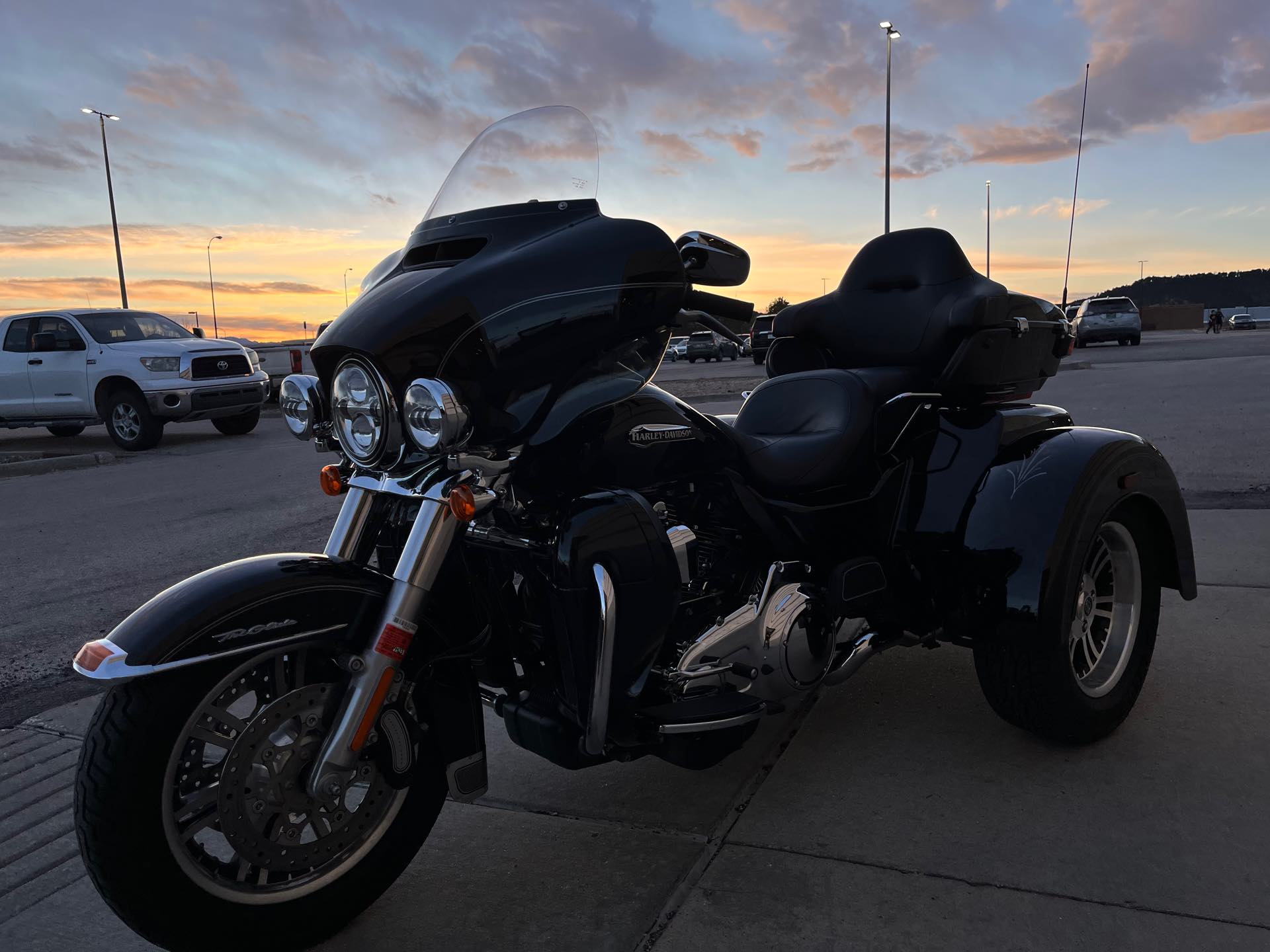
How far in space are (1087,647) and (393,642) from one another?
233 centimetres

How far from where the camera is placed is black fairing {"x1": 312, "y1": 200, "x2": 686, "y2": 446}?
2154 mm

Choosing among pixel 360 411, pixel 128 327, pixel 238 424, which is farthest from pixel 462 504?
pixel 128 327

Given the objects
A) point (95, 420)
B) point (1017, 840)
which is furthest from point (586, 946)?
point (95, 420)

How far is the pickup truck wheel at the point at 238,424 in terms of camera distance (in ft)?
47.1

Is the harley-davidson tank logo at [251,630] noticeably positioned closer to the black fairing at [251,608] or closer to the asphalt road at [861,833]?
the black fairing at [251,608]

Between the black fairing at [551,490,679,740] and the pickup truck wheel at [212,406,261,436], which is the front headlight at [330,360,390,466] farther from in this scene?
the pickup truck wheel at [212,406,261,436]

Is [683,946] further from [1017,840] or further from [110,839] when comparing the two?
[110,839]

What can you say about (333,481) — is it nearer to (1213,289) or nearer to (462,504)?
(462,504)

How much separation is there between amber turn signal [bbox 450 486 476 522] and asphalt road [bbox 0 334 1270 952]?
3.32ft

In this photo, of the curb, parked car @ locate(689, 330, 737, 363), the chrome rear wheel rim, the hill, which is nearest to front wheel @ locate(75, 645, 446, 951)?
the chrome rear wheel rim

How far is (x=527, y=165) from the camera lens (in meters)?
2.54

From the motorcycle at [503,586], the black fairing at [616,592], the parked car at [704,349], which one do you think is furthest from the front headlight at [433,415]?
the parked car at [704,349]

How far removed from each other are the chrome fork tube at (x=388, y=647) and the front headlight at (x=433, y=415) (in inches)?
4.9

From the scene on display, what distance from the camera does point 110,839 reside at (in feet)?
6.41
